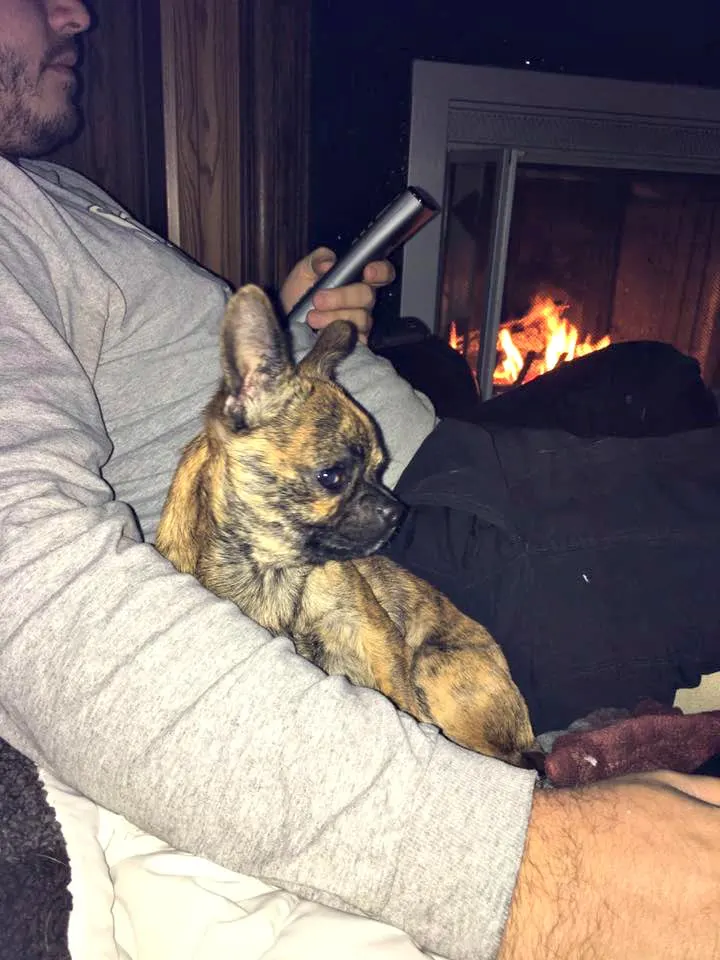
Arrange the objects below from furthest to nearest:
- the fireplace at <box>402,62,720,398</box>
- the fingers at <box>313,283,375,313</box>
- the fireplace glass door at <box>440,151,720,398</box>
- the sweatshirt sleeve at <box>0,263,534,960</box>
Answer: the fireplace glass door at <box>440,151,720,398</box>, the fireplace at <box>402,62,720,398</box>, the fingers at <box>313,283,375,313</box>, the sweatshirt sleeve at <box>0,263,534,960</box>

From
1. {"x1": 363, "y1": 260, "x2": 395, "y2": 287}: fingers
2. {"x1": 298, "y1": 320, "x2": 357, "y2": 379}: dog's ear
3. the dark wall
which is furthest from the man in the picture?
the dark wall

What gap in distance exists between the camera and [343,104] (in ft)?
9.75

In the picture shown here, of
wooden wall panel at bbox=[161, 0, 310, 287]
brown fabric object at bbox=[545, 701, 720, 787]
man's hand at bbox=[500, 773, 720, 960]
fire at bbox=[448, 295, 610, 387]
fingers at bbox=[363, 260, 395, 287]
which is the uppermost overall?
wooden wall panel at bbox=[161, 0, 310, 287]

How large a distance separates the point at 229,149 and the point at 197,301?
1.47 metres

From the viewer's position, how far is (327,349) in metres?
1.76

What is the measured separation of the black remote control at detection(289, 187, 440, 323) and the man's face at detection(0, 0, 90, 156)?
34.2 inches

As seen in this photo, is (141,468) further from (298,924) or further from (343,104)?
(343,104)

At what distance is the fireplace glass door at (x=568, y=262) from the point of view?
3600mm

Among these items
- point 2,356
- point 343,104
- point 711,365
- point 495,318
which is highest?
point 343,104

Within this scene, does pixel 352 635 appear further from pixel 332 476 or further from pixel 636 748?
pixel 636 748

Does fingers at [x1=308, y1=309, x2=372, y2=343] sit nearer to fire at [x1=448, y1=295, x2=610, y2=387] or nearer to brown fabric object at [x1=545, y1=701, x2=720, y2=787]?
brown fabric object at [x1=545, y1=701, x2=720, y2=787]

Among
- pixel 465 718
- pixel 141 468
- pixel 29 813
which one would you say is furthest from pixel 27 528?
pixel 465 718

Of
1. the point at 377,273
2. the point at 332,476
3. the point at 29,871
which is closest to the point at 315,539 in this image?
the point at 332,476

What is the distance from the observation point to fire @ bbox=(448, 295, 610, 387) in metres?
4.02
